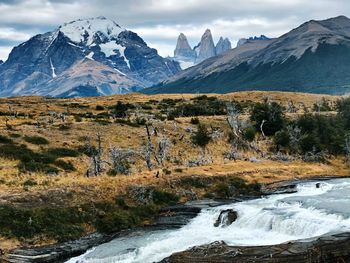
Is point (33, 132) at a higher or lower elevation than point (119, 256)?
higher

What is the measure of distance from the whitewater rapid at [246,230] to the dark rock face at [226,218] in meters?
0.43

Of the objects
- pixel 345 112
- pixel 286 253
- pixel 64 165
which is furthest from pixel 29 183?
pixel 345 112

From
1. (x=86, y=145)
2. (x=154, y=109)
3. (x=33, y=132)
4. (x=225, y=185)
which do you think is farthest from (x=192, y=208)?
(x=154, y=109)

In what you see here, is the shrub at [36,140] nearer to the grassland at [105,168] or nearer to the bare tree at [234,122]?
the grassland at [105,168]

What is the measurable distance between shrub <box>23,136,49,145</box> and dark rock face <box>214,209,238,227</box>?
138ft

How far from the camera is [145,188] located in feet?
197

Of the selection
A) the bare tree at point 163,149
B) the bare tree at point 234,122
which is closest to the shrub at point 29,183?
the bare tree at point 163,149

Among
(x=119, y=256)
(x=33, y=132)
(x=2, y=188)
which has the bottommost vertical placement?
(x=119, y=256)

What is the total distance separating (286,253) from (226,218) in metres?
17.2

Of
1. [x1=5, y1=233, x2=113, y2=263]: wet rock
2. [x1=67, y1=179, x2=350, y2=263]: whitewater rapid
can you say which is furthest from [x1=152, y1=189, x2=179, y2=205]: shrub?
[x1=5, y1=233, x2=113, y2=263]: wet rock

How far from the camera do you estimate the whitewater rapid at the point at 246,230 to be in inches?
1619

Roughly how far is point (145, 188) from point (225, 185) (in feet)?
39.7

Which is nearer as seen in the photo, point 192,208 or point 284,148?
point 192,208

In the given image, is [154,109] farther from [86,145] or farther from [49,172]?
[49,172]
